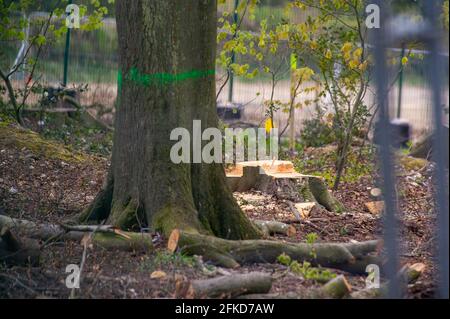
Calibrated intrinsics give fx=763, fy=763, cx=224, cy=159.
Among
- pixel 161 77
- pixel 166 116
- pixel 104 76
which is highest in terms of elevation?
pixel 104 76

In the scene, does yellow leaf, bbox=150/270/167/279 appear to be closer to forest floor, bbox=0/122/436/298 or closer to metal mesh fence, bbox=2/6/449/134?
forest floor, bbox=0/122/436/298

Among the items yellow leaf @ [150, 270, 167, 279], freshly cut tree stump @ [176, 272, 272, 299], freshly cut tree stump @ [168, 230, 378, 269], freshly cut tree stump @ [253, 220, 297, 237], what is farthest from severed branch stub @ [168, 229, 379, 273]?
freshly cut tree stump @ [253, 220, 297, 237]

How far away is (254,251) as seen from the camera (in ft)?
21.3

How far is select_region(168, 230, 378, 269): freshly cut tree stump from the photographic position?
20.9ft

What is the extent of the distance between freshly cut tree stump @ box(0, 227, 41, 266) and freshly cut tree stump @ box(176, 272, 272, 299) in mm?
1327

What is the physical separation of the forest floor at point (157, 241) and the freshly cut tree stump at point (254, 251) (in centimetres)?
11

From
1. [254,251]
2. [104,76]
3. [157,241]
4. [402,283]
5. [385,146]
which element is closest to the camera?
[385,146]

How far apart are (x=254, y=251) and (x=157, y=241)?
0.85 metres

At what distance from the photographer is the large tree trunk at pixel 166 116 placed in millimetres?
6859

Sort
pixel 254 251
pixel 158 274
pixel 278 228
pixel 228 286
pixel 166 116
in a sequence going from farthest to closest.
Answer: pixel 278 228, pixel 166 116, pixel 254 251, pixel 158 274, pixel 228 286

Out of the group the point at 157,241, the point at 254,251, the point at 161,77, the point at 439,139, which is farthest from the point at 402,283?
the point at 161,77

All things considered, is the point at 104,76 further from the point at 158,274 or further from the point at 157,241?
the point at 158,274

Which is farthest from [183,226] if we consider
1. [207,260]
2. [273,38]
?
[273,38]

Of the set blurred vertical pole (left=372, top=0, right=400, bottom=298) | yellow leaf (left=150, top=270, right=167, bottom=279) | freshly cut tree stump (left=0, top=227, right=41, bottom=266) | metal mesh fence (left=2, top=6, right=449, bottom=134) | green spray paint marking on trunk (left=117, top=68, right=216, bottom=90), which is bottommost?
yellow leaf (left=150, top=270, right=167, bottom=279)
